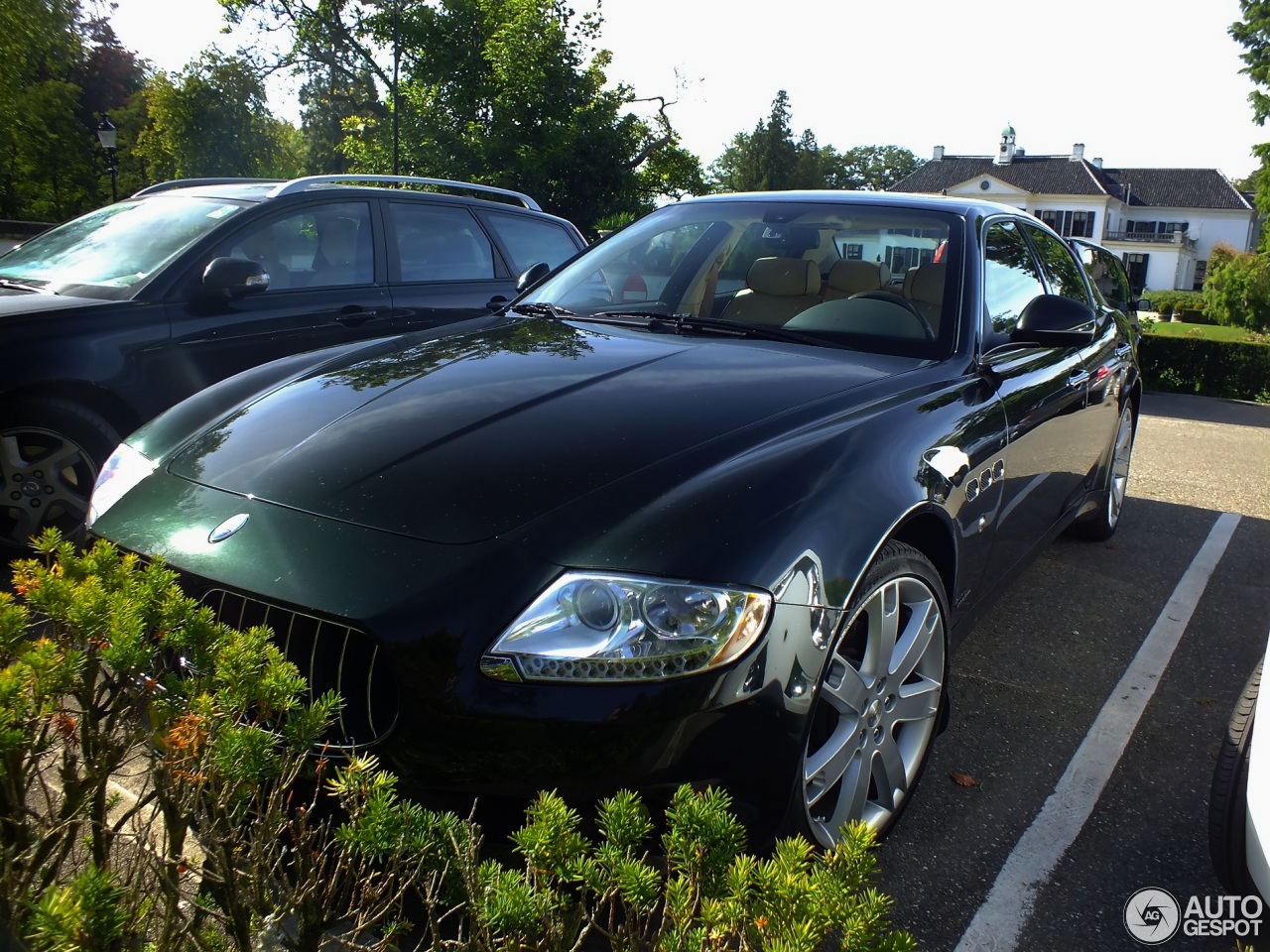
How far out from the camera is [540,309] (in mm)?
3953

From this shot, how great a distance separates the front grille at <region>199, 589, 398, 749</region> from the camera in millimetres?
2014

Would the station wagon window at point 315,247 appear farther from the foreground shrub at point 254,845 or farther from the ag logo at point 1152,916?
the ag logo at point 1152,916

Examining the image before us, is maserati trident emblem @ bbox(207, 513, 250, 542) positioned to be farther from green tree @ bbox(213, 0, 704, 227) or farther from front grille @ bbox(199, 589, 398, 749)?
green tree @ bbox(213, 0, 704, 227)

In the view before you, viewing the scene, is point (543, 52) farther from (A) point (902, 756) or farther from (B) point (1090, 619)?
(A) point (902, 756)

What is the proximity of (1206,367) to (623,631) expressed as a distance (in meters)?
16.6

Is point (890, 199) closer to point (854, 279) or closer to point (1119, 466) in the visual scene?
point (854, 279)

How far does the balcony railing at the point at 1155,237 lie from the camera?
81188mm

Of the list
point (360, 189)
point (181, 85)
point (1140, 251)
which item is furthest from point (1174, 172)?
point (360, 189)

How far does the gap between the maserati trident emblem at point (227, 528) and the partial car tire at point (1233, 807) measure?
90.9 inches

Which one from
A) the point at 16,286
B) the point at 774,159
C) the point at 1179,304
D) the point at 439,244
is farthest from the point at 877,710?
the point at 774,159

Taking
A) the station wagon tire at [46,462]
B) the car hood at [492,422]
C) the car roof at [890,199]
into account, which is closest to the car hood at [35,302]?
the station wagon tire at [46,462]

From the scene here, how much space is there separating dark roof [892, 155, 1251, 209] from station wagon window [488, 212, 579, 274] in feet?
249

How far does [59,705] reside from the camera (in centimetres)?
149

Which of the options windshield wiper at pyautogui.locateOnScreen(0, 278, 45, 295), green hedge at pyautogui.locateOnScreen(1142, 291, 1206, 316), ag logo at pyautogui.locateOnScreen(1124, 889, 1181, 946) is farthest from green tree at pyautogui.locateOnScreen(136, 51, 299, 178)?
green hedge at pyautogui.locateOnScreen(1142, 291, 1206, 316)
